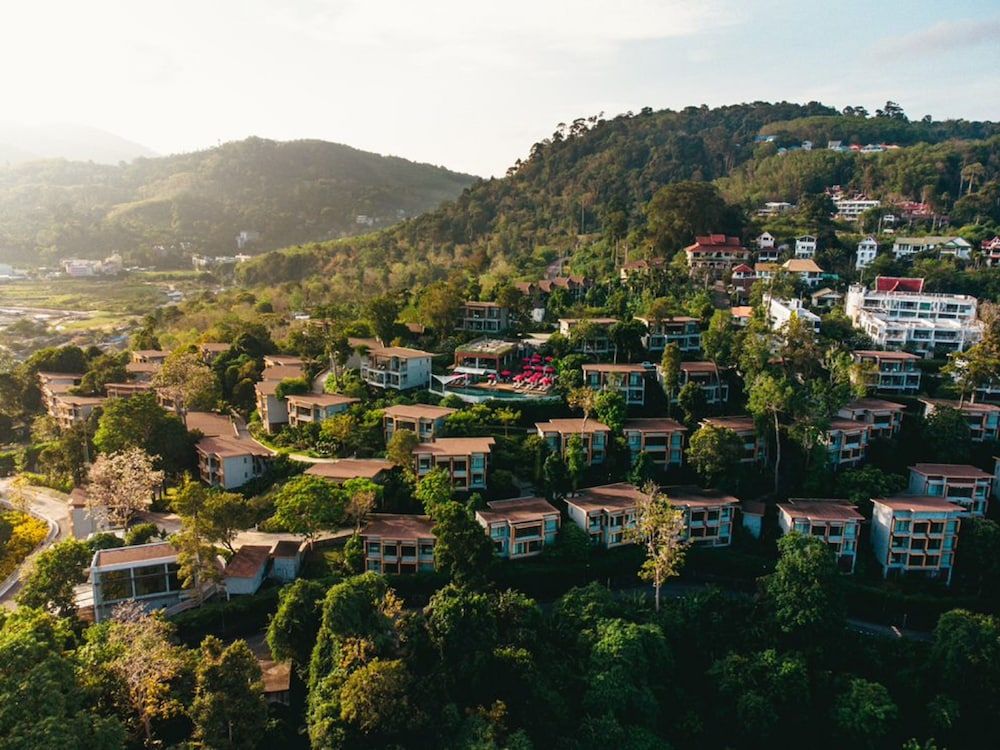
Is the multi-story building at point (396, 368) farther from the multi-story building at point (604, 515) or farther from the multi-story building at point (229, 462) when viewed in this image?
the multi-story building at point (604, 515)

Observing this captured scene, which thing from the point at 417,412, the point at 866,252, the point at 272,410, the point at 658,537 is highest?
the point at 866,252

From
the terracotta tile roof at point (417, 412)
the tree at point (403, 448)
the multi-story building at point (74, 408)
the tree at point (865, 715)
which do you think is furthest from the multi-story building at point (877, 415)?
the multi-story building at point (74, 408)

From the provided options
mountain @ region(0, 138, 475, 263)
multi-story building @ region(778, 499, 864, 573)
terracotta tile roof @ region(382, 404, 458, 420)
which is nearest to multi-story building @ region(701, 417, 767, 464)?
multi-story building @ region(778, 499, 864, 573)

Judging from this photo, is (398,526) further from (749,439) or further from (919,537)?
(919,537)

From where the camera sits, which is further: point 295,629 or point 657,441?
point 657,441

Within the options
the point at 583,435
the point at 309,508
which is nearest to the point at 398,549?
the point at 309,508
